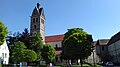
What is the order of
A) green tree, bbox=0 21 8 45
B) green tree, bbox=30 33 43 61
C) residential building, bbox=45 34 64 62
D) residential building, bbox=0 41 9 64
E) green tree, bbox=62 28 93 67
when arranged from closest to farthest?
green tree, bbox=0 21 8 45 < green tree, bbox=62 28 93 67 < residential building, bbox=0 41 9 64 < green tree, bbox=30 33 43 61 < residential building, bbox=45 34 64 62

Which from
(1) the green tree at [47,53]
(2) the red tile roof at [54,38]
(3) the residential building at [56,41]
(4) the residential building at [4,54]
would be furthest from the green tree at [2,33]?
(2) the red tile roof at [54,38]

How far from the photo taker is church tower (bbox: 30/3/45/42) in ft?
287

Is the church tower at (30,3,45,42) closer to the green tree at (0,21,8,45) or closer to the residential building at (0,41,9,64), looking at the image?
the residential building at (0,41,9,64)

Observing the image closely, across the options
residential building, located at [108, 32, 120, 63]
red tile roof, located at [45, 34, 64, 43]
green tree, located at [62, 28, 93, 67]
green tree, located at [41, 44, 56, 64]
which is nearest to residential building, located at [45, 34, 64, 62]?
red tile roof, located at [45, 34, 64, 43]

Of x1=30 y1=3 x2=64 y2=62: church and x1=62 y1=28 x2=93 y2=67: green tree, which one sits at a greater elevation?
x1=30 y1=3 x2=64 y2=62: church

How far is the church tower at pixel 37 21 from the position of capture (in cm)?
8738

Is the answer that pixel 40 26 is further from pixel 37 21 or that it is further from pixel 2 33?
pixel 2 33

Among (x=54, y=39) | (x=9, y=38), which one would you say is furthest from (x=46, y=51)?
(x=54, y=39)

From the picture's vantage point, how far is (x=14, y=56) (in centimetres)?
5912

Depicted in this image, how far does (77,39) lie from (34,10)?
4226 centimetres

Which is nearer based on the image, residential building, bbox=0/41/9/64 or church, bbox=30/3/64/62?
residential building, bbox=0/41/9/64

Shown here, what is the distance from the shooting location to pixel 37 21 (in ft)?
290

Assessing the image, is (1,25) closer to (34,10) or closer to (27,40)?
(27,40)

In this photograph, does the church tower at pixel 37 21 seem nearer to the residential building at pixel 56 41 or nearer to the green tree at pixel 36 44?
the residential building at pixel 56 41
